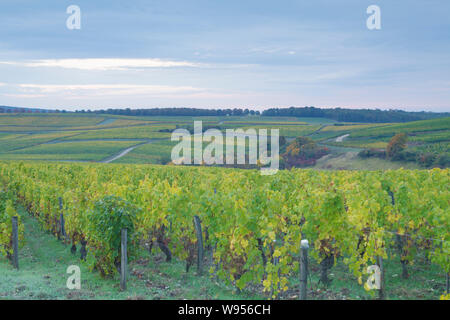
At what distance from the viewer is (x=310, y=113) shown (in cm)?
12606

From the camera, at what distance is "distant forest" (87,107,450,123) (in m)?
116

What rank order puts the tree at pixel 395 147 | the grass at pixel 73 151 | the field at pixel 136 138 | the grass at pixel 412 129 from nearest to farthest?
1. the tree at pixel 395 147
2. the field at pixel 136 138
3. the grass at pixel 73 151
4. the grass at pixel 412 129

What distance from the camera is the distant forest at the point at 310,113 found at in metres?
116

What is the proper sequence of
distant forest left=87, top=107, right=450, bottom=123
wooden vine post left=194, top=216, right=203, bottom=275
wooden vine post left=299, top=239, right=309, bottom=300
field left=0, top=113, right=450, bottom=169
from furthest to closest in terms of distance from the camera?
1. distant forest left=87, top=107, right=450, bottom=123
2. field left=0, top=113, right=450, bottom=169
3. wooden vine post left=194, top=216, right=203, bottom=275
4. wooden vine post left=299, top=239, right=309, bottom=300

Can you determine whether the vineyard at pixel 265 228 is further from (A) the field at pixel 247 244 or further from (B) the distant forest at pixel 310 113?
(B) the distant forest at pixel 310 113

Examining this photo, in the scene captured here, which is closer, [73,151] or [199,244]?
[199,244]

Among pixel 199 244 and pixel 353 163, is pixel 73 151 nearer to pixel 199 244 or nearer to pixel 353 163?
pixel 353 163

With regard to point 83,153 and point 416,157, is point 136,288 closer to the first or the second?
point 416,157

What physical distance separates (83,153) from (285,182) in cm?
6408

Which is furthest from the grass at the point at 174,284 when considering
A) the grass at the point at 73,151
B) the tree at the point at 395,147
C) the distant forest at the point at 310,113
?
the distant forest at the point at 310,113

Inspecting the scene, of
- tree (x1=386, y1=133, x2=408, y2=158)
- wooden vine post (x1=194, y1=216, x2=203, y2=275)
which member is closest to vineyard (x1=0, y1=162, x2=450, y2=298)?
wooden vine post (x1=194, y1=216, x2=203, y2=275)

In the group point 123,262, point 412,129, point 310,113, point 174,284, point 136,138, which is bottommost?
point 174,284

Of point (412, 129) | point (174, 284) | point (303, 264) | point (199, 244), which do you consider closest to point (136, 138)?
point (412, 129)

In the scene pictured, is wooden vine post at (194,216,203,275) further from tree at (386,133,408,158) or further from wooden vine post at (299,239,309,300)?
tree at (386,133,408,158)
